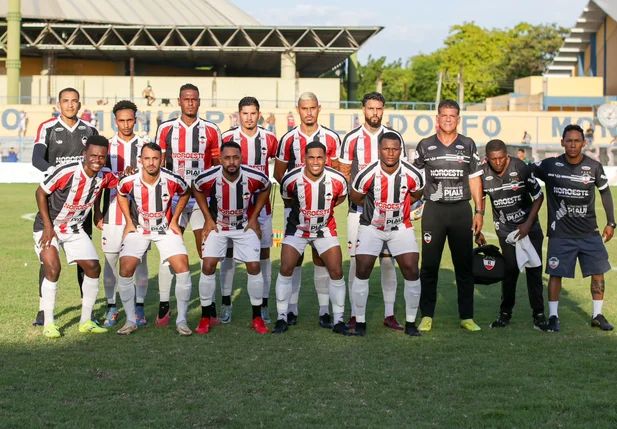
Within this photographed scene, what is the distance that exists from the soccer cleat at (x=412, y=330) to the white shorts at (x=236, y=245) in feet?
5.39

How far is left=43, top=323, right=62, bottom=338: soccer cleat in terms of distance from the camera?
7738mm

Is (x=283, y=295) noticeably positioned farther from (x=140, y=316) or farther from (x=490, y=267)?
(x=490, y=267)

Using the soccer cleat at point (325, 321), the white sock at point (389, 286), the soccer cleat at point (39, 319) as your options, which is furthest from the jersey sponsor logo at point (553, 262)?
the soccer cleat at point (39, 319)

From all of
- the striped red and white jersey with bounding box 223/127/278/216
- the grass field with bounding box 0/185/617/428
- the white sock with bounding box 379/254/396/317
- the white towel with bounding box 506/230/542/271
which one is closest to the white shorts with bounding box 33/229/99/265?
the grass field with bounding box 0/185/617/428

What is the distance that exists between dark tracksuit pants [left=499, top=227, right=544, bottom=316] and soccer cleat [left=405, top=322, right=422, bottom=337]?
3.58 feet

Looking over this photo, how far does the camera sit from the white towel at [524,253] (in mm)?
8352

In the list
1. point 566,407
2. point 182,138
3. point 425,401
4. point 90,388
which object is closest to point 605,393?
point 566,407

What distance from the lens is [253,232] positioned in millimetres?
8312

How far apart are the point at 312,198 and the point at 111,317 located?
2450 millimetres

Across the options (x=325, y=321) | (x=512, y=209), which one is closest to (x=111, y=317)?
(x=325, y=321)

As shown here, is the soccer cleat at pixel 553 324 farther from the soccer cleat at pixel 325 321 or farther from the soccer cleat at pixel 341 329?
the soccer cleat at pixel 325 321

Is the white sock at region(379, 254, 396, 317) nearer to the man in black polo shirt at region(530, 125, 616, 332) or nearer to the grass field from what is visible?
the grass field

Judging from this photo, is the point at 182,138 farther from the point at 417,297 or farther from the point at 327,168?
the point at 417,297

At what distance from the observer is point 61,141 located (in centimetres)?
861
